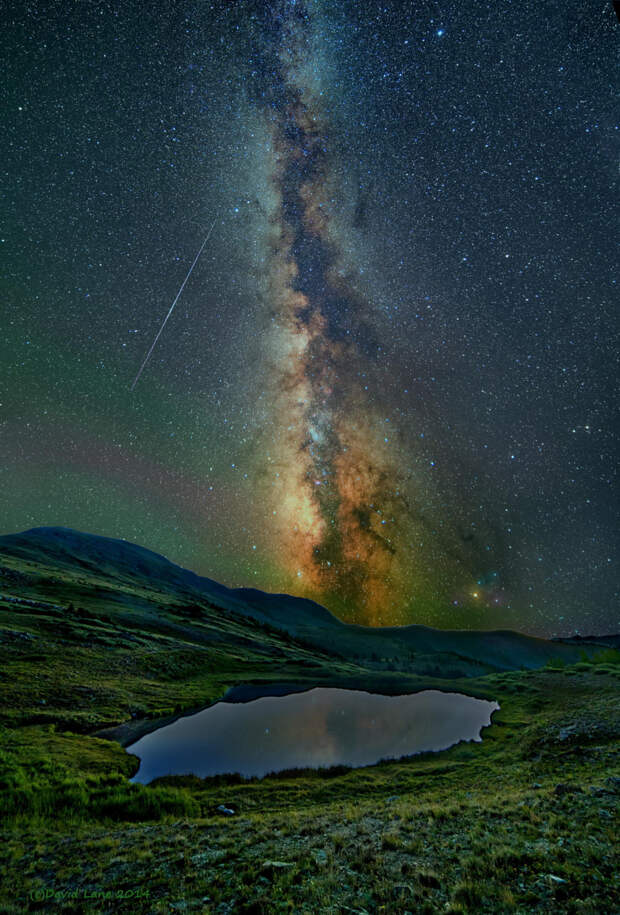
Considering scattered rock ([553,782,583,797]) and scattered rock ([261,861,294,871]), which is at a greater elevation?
scattered rock ([553,782,583,797])

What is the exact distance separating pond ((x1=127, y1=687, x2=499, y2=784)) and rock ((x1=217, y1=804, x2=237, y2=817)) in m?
5.35

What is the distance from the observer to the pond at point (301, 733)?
73.2 ft

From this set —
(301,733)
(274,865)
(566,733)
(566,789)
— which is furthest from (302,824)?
(566,733)

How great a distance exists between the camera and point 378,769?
71.3 feet

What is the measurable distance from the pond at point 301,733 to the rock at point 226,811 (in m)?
5.35

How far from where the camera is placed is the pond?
73.2 ft

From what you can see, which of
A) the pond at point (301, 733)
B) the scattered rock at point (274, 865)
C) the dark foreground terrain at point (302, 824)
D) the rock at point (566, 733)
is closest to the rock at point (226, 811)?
the dark foreground terrain at point (302, 824)

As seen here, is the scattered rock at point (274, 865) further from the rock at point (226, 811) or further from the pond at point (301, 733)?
the pond at point (301, 733)

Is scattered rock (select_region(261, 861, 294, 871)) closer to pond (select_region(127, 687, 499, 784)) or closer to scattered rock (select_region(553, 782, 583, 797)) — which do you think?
scattered rock (select_region(553, 782, 583, 797))

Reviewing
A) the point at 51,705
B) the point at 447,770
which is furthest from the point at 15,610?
the point at 447,770

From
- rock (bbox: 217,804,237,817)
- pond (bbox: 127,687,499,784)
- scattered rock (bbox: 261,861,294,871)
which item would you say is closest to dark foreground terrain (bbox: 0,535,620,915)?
scattered rock (bbox: 261,861,294,871)

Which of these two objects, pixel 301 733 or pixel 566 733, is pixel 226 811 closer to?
pixel 301 733

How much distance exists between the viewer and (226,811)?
1500cm

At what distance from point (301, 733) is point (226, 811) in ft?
53.2
